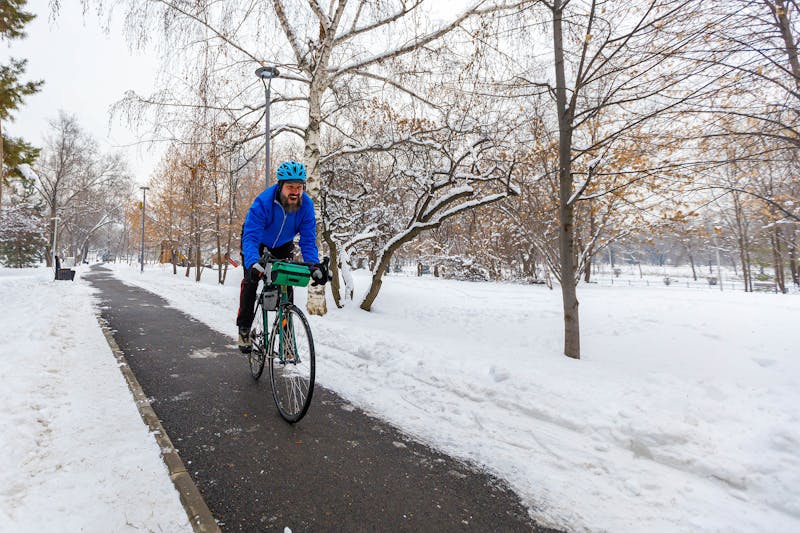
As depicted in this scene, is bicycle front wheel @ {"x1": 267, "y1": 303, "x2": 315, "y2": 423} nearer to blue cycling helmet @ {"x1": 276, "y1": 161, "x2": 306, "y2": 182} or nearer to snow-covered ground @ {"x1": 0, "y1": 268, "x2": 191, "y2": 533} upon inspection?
snow-covered ground @ {"x1": 0, "y1": 268, "x2": 191, "y2": 533}

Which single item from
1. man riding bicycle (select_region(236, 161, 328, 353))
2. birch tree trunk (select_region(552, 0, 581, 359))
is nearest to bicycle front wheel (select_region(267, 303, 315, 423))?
man riding bicycle (select_region(236, 161, 328, 353))

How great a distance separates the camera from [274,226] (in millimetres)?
3818

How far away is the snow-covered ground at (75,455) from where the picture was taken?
6.32ft

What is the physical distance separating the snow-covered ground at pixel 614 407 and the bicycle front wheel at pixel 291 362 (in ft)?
2.68

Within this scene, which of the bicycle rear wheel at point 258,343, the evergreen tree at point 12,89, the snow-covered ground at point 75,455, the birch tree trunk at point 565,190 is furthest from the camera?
the evergreen tree at point 12,89

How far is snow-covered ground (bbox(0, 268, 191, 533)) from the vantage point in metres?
1.93

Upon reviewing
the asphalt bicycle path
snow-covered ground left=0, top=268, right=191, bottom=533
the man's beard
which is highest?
the man's beard

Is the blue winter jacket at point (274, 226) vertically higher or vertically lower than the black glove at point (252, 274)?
higher

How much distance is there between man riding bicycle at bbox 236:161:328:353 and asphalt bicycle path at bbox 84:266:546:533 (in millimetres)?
1115

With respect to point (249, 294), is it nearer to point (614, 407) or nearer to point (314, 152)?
point (614, 407)

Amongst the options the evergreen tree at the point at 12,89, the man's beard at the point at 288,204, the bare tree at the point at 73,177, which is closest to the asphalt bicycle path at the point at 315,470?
the man's beard at the point at 288,204

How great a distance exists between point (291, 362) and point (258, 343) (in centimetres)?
90

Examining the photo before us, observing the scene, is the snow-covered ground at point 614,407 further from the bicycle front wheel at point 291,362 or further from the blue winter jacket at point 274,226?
the blue winter jacket at point 274,226

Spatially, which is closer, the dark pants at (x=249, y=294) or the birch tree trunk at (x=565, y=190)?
the dark pants at (x=249, y=294)
